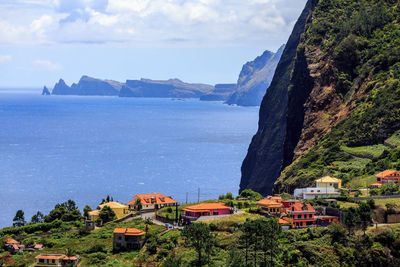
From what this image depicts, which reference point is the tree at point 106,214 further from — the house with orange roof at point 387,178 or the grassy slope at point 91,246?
the house with orange roof at point 387,178

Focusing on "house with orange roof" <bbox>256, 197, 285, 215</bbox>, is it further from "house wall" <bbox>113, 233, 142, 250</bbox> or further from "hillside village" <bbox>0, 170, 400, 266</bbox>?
"house wall" <bbox>113, 233, 142, 250</bbox>

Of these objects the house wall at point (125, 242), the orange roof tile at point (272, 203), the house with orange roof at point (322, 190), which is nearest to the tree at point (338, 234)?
the orange roof tile at point (272, 203)

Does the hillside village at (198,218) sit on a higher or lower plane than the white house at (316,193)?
lower

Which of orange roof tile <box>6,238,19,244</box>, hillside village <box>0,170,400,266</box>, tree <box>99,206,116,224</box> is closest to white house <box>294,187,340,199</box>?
hillside village <box>0,170,400,266</box>

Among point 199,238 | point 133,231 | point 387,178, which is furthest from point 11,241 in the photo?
point 387,178

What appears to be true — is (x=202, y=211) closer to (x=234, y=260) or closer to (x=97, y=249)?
(x=97, y=249)

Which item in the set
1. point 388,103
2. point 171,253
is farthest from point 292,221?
point 388,103
